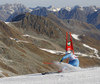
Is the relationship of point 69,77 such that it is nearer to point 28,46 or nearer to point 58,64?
point 58,64

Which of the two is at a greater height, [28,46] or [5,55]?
[5,55]

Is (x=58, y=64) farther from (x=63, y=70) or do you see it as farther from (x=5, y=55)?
(x=5, y=55)

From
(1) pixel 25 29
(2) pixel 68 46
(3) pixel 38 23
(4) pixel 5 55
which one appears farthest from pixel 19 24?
(2) pixel 68 46

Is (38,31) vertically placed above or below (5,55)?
below

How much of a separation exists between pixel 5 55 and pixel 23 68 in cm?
1082

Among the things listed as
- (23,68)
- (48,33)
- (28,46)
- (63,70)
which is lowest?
(48,33)

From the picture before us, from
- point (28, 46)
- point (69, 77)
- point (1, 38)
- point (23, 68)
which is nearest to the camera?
point (69, 77)

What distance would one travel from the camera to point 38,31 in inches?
7446

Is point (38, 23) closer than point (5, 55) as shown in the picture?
No

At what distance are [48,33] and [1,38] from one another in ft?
371

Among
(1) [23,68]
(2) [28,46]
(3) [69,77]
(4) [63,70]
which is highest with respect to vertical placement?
(3) [69,77]

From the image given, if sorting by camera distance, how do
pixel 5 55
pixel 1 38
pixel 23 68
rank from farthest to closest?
pixel 1 38
pixel 5 55
pixel 23 68

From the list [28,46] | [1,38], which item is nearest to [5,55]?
[1,38]

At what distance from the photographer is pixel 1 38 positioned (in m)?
75.6
